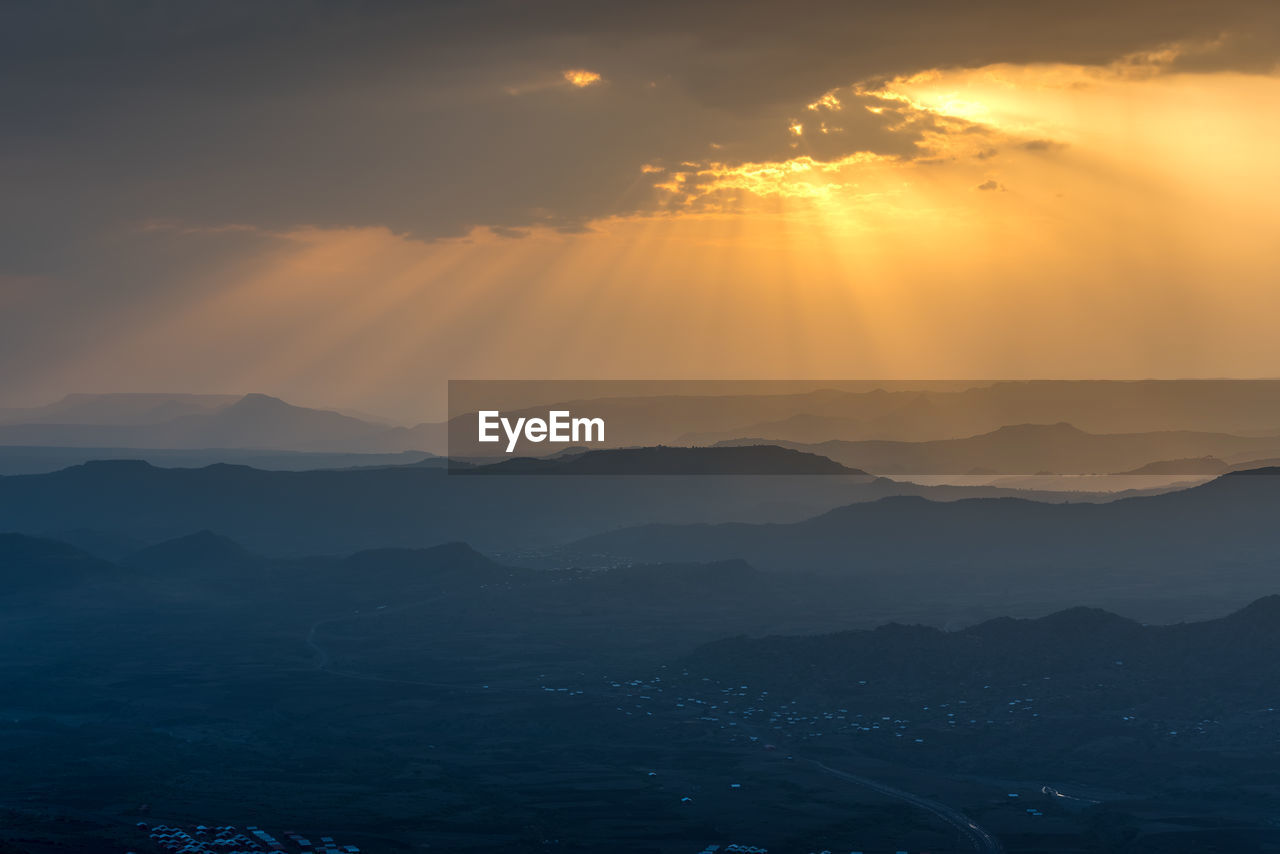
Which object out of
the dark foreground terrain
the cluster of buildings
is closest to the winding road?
the dark foreground terrain

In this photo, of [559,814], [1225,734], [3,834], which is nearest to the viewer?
[3,834]

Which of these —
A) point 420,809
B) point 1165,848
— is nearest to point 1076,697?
point 1165,848

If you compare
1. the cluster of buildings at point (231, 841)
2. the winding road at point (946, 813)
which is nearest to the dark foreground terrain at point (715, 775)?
the winding road at point (946, 813)

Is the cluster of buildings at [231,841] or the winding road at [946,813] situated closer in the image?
the cluster of buildings at [231,841]

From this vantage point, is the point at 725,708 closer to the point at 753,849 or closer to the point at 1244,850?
the point at 753,849

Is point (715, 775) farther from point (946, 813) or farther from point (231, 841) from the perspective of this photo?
point (231, 841)

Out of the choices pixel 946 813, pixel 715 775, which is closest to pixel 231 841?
pixel 715 775

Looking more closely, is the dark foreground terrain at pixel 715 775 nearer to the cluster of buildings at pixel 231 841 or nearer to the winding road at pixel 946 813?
the winding road at pixel 946 813

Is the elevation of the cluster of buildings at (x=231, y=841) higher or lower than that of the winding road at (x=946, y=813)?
→ higher
